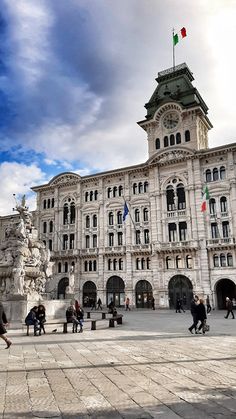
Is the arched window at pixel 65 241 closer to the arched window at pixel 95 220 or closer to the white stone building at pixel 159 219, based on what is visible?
the white stone building at pixel 159 219

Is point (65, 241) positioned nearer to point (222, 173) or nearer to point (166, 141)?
point (166, 141)

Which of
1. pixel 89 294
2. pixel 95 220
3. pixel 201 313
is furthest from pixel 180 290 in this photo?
pixel 201 313

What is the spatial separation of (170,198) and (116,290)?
1600cm

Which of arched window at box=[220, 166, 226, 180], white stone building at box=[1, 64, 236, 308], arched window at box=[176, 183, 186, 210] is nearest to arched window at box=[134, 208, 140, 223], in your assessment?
white stone building at box=[1, 64, 236, 308]

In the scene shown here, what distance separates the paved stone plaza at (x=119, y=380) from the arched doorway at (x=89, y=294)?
3881cm

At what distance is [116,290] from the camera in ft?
166

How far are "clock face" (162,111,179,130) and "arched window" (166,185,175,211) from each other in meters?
9.79

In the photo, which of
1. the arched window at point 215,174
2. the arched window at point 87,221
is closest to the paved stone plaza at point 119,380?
the arched window at point 215,174

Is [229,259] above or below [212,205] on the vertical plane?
below

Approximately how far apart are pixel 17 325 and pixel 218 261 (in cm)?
3036

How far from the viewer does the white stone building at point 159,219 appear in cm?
4478

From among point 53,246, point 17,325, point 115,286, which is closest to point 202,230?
point 115,286

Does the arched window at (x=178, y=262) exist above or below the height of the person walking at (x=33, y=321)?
above

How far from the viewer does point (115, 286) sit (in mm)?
50844
